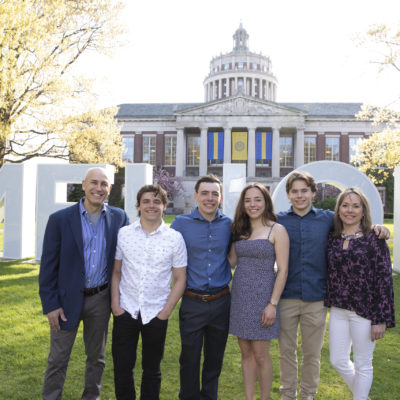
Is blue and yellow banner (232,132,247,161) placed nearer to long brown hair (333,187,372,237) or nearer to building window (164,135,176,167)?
building window (164,135,176,167)

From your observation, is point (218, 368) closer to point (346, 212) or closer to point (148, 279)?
point (148, 279)

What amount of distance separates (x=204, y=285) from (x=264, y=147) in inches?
1598

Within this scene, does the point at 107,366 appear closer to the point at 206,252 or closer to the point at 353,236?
the point at 206,252

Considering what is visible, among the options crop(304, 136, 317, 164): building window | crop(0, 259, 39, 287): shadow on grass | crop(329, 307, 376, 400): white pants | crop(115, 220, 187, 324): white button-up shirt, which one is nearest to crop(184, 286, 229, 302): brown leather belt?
crop(115, 220, 187, 324): white button-up shirt

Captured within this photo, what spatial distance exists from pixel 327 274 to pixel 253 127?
1597 inches

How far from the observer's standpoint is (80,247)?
310 cm

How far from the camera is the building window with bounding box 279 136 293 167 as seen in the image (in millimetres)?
44625

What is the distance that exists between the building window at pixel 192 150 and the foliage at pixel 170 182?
4.57 m

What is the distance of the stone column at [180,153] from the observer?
42688 mm

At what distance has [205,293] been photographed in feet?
10.0

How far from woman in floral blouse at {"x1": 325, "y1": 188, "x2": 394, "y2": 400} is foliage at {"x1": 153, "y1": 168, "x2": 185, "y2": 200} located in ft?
117

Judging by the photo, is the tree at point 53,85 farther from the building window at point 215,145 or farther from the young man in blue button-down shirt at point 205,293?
the building window at point 215,145

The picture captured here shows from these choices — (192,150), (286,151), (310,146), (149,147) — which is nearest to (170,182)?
(192,150)

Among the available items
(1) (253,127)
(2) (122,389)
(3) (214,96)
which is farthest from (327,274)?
(3) (214,96)
